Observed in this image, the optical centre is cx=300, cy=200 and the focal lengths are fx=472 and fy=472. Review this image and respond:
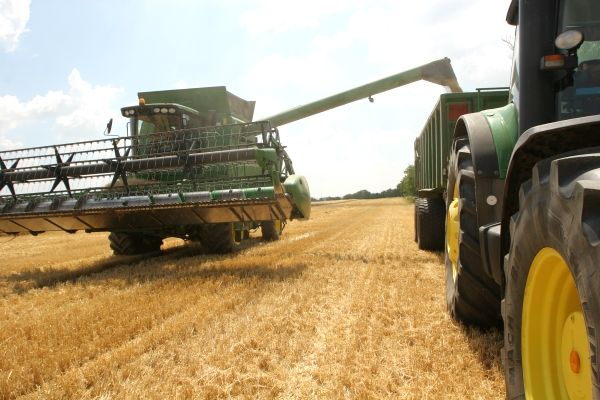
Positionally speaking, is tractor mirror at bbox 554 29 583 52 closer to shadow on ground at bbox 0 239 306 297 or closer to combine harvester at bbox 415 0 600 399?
combine harvester at bbox 415 0 600 399

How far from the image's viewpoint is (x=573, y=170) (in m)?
1.30

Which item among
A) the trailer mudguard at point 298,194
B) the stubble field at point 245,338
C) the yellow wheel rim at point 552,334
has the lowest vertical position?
the stubble field at point 245,338

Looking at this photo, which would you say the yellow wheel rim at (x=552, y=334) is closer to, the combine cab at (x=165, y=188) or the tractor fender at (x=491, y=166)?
the tractor fender at (x=491, y=166)

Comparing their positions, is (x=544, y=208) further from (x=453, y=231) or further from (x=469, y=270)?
(x=453, y=231)

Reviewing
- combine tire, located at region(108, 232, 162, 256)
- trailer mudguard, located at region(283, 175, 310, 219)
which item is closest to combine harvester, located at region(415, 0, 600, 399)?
trailer mudguard, located at region(283, 175, 310, 219)

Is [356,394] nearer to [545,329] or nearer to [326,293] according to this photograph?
[545,329]

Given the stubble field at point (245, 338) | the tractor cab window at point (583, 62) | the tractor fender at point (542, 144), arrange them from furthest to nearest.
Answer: the stubble field at point (245, 338), the tractor cab window at point (583, 62), the tractor fender at point (542, 144)

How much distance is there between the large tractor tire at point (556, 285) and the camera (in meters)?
1.11

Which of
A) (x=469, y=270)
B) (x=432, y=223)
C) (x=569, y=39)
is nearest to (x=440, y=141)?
(x=432, y=223)

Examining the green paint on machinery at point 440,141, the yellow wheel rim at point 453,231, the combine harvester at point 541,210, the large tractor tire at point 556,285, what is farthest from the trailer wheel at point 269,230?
the large tractor tire at point 556,285

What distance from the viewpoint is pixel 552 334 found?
5.00ft

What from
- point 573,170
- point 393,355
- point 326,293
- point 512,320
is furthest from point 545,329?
point 326,293

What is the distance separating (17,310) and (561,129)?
184 inches

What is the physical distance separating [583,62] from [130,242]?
754cm
